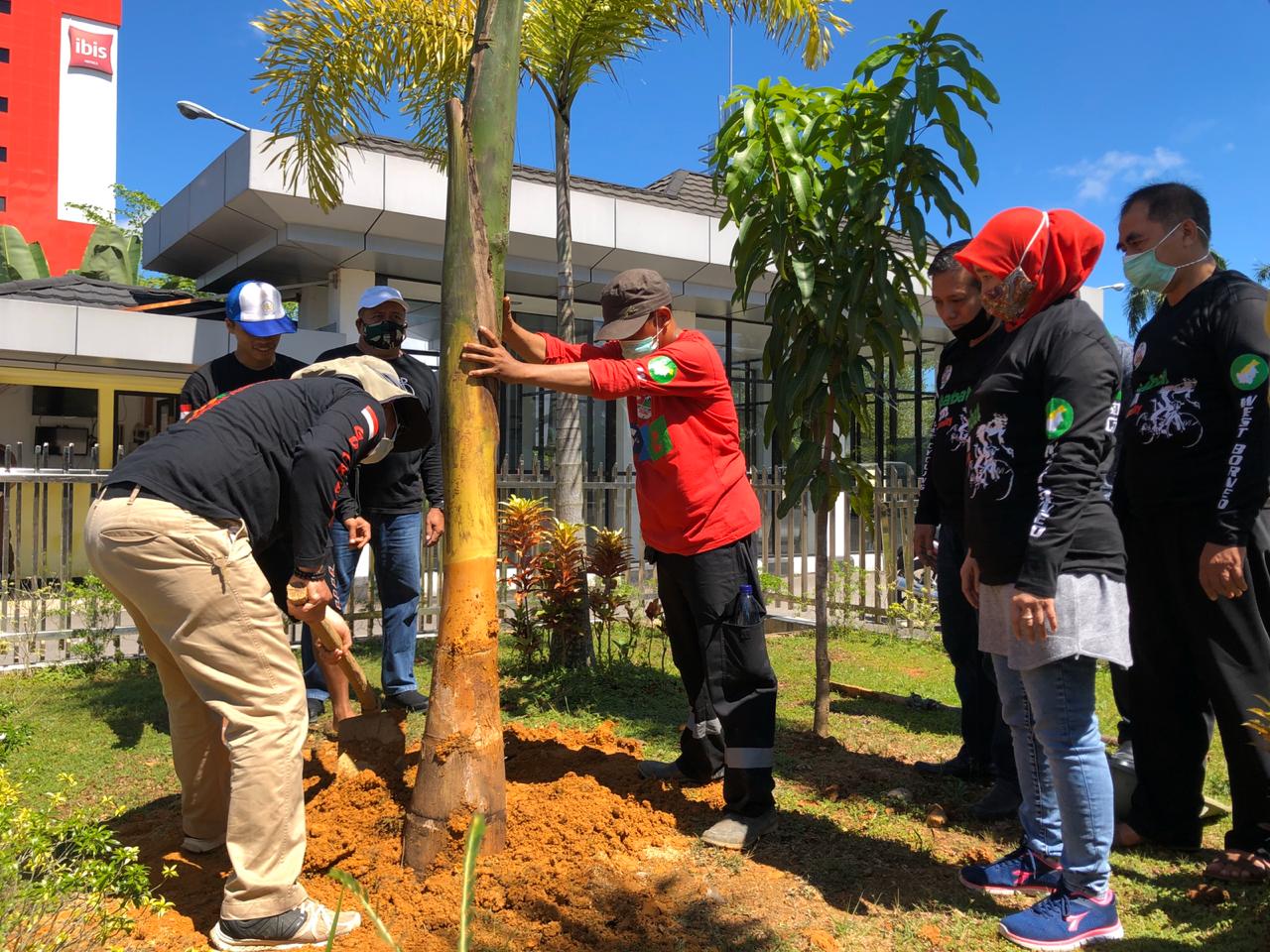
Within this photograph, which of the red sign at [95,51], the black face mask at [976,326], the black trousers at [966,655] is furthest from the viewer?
the red sign at [95,51]

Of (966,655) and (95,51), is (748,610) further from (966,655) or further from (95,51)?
(95,51)

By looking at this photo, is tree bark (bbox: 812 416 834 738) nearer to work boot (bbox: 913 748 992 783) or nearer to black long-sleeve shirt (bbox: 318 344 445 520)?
work boot (bbox: 913 748 992 783)

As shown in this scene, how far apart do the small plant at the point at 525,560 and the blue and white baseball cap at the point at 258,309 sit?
262 cm

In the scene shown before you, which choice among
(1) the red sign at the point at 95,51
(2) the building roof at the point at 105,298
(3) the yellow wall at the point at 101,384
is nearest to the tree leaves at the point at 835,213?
(3) the yellow wall at the point at 101,384

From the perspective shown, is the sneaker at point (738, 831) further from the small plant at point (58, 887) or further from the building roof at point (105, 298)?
the building roof at point (105, 298)

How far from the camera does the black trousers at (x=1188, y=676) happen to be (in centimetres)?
303

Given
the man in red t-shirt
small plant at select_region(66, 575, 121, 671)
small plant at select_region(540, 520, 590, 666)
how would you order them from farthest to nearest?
small plant at select_region(66, 575, 121, 671) → small plant at select_region(540, 520, 590, 666) → the man in red t-shirt

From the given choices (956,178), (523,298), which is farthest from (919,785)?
(523,298)

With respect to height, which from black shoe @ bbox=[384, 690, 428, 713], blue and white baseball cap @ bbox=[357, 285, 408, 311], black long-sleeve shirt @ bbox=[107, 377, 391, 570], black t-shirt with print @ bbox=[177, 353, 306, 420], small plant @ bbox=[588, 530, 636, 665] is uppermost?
blue and white baseball cap @ bbox=[357, 285, 408, 311]

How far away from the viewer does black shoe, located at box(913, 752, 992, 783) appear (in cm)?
395

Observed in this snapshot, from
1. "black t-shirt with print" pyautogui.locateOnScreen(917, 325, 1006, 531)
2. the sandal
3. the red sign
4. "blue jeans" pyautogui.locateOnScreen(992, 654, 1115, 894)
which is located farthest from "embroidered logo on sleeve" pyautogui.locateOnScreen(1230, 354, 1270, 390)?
the red sign

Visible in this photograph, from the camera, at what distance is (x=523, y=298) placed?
43.0 feet

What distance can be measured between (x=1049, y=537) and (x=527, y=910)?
5.98 feet

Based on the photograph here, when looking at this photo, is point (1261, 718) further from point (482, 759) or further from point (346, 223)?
point (346, 223)
